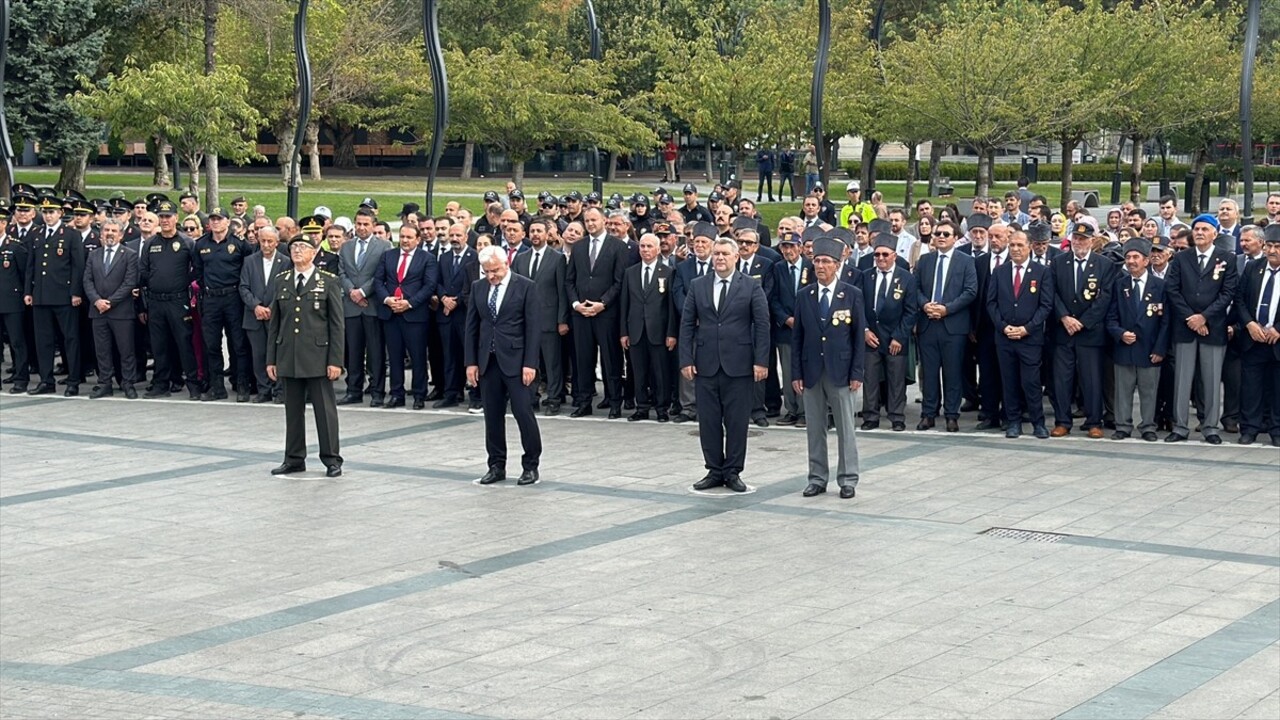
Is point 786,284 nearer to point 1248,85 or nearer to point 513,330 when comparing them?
point 513,330

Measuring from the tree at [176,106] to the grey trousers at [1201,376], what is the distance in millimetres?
25347

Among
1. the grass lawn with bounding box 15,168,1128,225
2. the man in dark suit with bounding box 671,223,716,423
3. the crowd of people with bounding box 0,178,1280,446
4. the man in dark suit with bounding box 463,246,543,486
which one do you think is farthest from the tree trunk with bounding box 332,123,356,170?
the man in dark suit with bounding box 463,246,543,486

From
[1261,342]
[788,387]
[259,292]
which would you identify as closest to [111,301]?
[259,292]

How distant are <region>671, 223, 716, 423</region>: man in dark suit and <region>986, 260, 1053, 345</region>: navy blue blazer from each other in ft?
8.50

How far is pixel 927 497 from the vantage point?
13.3 metres

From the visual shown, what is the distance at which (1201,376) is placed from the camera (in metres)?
16.0

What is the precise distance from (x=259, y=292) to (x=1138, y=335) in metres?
8.53

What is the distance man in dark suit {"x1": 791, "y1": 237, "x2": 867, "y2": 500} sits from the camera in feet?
43.9

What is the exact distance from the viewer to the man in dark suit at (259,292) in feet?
58.9

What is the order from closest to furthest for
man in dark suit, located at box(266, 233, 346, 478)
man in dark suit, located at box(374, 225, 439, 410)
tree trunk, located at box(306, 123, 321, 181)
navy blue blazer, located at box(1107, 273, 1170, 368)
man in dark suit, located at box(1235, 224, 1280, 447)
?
man in dark suit, located at box(266, 233, 346, 478) → man in dark suit, located at box(1235, 224, 1280, 447) → navy blue blazer, located at box(1107, 273, 1170, 368) → man in dark suit, located at box(374, 225, 439, 410) → tree trunk, located at box(306, 123, 321, 181)

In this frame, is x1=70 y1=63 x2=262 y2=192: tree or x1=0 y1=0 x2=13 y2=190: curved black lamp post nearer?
x1=0 y1=0 x2=13 y2=190: curved black lamp post

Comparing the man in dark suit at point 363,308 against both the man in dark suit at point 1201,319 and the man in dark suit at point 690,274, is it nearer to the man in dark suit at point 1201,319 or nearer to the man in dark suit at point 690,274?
the man in dark suit at point 690,274

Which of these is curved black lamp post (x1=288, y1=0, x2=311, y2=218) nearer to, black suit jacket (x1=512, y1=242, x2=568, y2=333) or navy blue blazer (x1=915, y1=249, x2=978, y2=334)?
black suit jacket (x1=512, y1=242, x2=568, y2=333)

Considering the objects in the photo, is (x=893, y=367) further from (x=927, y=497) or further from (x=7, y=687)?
(x=7, y=687)
